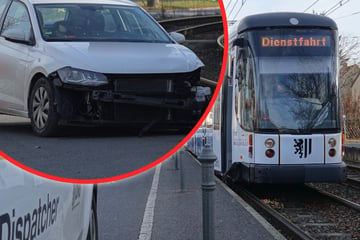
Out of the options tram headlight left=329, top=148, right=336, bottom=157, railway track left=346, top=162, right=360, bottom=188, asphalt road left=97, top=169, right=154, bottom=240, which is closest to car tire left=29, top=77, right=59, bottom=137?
asphalt road left=97, top=169, right=154, bottom=240

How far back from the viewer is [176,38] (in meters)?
1.24

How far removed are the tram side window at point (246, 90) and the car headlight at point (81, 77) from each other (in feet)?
31.6

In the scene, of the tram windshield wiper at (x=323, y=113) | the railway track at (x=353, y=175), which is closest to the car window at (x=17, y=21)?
the tram windshield wiper at (x=323, y=113)

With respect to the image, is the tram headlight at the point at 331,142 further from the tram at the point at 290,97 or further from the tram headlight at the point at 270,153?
the tram headlight at the point at 270,153

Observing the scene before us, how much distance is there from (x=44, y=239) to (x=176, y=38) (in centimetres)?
137

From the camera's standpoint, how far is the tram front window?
1061 cm

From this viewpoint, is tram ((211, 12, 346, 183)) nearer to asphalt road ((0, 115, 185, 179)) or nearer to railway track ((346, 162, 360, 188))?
railway track ((346, 162, 360, 188))

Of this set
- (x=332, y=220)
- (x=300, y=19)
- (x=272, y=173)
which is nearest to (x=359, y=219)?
(x=332, y=220)

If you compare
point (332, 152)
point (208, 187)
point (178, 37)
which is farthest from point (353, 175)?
point (178, 37)

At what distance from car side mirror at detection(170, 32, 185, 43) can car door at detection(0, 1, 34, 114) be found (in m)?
0.31

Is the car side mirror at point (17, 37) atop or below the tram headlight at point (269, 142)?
atop

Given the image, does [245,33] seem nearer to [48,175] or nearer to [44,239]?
[44,239]

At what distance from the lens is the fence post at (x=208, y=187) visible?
555 centimetres

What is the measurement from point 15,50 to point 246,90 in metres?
9.92
